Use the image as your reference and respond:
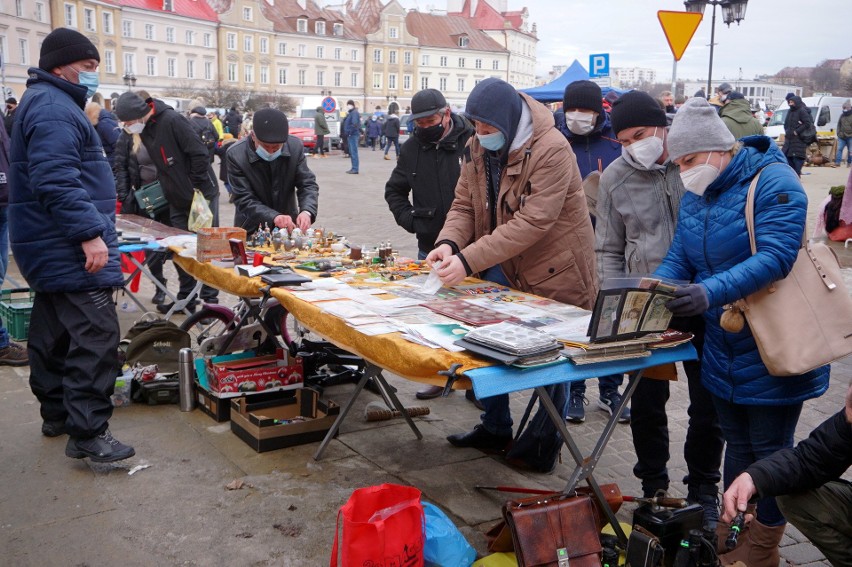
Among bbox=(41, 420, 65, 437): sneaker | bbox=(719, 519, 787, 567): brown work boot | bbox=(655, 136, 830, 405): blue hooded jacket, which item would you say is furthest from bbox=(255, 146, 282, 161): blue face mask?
bbox=(719, 519, 787, 567): brown work boot

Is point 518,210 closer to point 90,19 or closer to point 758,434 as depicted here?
point 758,434

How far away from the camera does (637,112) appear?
3.55 m

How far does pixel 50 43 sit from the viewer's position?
3.90 m

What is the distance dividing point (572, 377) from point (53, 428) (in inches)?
121

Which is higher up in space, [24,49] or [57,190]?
[24,49]

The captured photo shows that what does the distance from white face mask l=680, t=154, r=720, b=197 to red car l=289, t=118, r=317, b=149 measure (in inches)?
1120

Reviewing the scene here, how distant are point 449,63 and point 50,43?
84.1 metres

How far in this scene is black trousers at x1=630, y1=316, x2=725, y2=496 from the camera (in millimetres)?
3523

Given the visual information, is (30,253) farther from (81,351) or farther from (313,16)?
(313,16)

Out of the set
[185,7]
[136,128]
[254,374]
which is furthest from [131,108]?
[185,7]

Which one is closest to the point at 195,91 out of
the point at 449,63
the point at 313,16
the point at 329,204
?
the point at 313,16

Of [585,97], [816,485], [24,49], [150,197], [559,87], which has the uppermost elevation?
[24,49]

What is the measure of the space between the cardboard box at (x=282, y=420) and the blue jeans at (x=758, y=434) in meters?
2.17

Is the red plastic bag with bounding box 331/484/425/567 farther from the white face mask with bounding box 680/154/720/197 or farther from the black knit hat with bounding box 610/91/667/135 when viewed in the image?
the black knit hat with bounding box 610/91/667/135
